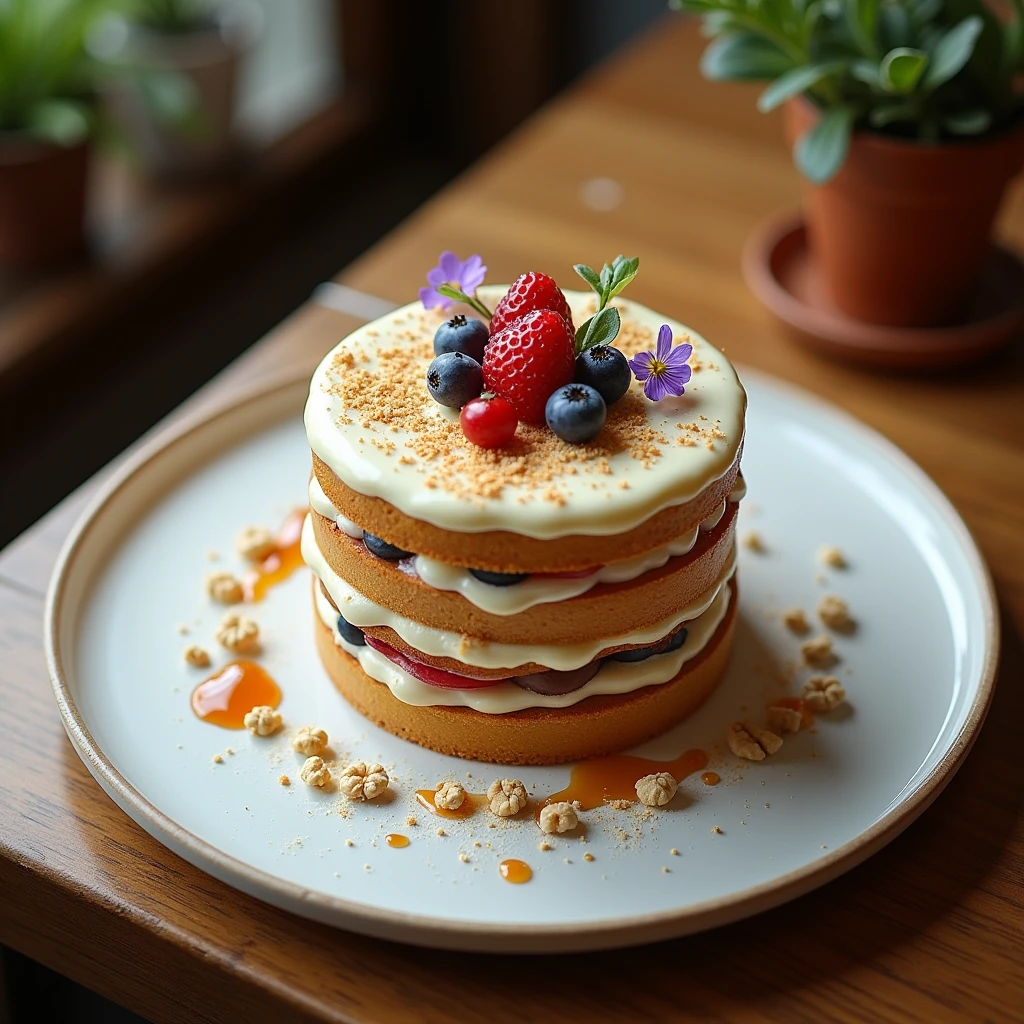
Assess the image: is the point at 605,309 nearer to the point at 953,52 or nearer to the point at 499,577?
the point at 499,577

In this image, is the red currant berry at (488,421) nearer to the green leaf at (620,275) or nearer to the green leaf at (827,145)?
the green leaf at (620,275)

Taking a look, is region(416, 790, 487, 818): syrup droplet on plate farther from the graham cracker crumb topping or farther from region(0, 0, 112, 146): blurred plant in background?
region(0, 0, 112, 146): blurred plant in background

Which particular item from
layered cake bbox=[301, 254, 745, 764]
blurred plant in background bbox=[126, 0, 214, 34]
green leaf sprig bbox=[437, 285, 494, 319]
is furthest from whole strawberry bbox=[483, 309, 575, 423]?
blurred plant in background bbox=[126, 0, 214, 34]

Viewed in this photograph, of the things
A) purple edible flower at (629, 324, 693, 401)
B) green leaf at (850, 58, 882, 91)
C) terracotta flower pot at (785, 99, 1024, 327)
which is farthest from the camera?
terracotta flower pot at (785, 99, 1024, 327)

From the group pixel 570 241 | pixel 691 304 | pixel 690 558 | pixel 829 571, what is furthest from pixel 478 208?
pixel 690 558

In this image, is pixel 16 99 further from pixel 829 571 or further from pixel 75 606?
pixel 829 571

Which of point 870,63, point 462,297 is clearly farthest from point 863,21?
point 462,297
